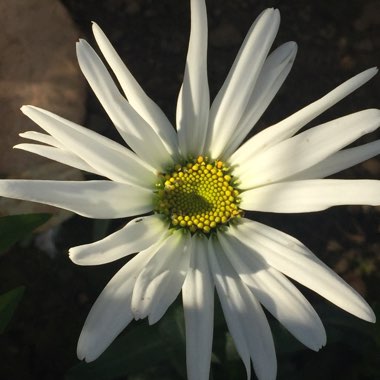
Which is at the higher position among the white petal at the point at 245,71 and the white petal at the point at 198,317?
the white petal at the point at 245,71

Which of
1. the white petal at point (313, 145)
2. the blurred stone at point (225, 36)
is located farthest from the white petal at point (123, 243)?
the blurred stone at point (225, 36)

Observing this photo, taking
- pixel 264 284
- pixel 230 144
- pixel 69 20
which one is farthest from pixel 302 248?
pixel 69 20

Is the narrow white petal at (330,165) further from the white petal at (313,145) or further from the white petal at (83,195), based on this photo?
the white petal at (83,195)

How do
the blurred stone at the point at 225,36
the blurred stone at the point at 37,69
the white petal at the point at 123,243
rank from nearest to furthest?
the white petal at the point at 123,243, the blurred stone at the point at 37,69, the blurred stone at the point at 225,36

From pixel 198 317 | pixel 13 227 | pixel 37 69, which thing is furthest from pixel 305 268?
pixel 37 69

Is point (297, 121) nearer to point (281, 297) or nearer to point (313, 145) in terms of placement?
point (313, 145)

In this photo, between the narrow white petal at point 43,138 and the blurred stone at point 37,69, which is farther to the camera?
the blurred stone at point 37,69

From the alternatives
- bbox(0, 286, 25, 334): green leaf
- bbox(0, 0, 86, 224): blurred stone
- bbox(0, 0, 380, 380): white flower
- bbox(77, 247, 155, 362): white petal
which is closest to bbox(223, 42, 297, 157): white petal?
bbox(0, 0, 380, 380): white flower
